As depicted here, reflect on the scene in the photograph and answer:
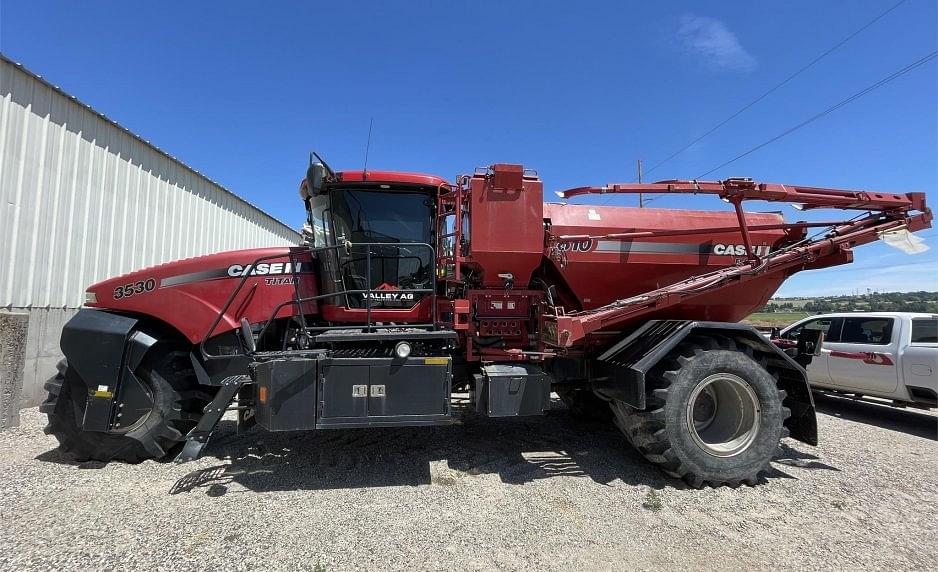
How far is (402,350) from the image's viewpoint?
4.11m

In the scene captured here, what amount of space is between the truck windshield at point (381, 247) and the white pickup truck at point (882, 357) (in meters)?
5.54

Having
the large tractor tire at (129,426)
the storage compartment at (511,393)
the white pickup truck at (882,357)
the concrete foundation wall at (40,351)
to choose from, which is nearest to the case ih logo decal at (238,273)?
the large tractor tire at (129,426)

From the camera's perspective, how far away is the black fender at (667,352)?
13.9 feet

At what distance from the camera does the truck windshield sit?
469cm

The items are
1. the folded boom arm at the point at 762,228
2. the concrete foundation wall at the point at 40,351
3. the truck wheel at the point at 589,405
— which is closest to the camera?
the folded boom arm at the point at 762,228

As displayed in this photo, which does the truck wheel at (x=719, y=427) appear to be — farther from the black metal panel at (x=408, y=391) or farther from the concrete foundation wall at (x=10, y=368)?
the concrete foundation wall at (x=10, y=368)

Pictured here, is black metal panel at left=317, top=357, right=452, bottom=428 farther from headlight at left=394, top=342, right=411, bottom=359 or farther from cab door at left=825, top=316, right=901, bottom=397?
cab door at left=825, top=316, right=901, bottom=397

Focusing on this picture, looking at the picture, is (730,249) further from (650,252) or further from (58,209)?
(58,209)

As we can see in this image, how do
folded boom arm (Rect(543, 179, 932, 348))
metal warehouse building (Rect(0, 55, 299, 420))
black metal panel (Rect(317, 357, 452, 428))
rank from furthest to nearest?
metal warehouse building (Rect(0, 55, 299, 420)) < folded boom arm (Rect(543, 179, 932, 348)) < black metal panel (Rect(317, 357, 452, 428))

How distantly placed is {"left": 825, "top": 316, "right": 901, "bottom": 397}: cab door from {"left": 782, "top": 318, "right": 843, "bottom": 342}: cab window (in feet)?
0.36

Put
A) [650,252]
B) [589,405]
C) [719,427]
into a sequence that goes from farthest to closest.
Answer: [589,405] → [650,252] → [719,427]

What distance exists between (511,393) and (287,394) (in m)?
2.01

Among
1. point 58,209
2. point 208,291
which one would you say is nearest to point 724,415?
point 208,291

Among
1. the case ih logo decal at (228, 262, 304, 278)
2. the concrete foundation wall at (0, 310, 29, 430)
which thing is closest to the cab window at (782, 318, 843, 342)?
the case ih logo decal at (228, 262, 304, 278)
